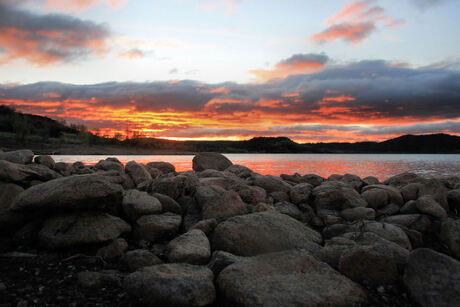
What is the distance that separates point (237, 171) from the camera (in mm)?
14234

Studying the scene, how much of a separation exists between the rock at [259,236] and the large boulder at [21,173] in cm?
513

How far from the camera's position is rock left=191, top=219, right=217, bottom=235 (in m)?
6.45

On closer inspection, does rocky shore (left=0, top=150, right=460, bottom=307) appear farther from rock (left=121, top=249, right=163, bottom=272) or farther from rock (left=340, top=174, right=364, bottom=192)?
rock (left=340, top=174, right=364, bottom=192)

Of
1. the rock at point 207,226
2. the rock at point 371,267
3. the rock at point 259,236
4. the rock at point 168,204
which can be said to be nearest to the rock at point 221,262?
the rock at point 259,236

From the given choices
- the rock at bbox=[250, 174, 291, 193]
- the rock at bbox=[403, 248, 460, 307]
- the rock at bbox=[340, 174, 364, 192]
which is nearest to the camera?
the rock at bbox=[403, 248, 460, 307]

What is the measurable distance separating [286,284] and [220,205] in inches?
132

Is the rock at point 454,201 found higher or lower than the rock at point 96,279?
higher

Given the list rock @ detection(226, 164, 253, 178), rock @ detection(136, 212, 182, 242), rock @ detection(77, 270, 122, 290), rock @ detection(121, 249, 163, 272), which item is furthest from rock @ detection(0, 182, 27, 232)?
rock @ detection(226, 164, 253, 178)

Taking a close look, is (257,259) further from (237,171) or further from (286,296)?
(237,171)

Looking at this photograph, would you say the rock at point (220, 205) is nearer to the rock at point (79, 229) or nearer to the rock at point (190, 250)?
the rock at point (190, 250)

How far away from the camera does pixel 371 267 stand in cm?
478

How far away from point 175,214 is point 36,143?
95.9 meters

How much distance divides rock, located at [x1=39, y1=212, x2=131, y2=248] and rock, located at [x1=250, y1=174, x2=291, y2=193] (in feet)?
16.4

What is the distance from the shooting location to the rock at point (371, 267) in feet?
15.6
